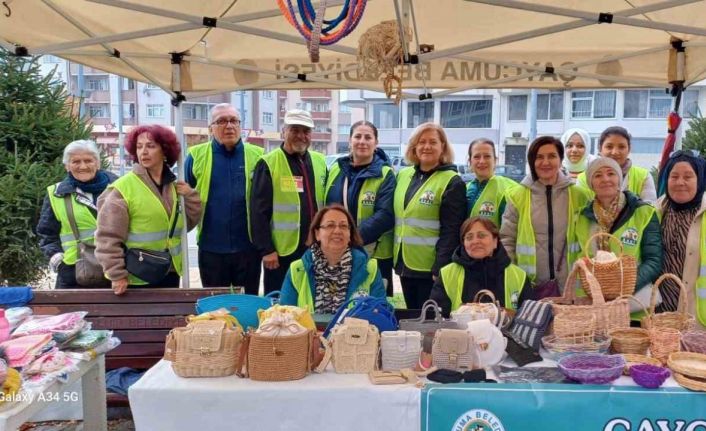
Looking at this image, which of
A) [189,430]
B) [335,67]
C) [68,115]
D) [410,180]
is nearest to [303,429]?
[189,430]

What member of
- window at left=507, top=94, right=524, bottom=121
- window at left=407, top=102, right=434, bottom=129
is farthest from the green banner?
window at left=407, top=102, right=434, bottom=129

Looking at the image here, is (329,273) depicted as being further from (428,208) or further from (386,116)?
(386,116)

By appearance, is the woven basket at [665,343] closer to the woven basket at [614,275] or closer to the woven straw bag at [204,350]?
the woven basket at [614,275]

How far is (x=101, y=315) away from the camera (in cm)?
374

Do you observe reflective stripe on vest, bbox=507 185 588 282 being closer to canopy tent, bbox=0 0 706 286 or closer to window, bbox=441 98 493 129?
canopy tent, bbox=0 0 706 286

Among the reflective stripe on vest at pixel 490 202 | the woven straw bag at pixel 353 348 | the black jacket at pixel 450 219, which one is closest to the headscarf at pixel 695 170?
the reflective stripe on vest at pixel 490 202

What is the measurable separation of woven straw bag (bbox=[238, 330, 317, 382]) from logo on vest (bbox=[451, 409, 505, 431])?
2.32 feet

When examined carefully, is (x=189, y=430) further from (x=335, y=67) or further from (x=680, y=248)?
(x=335, y=67)

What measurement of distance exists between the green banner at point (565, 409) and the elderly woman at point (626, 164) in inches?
95.8

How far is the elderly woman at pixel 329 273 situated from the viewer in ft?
11.3

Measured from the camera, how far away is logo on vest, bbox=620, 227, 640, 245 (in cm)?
350

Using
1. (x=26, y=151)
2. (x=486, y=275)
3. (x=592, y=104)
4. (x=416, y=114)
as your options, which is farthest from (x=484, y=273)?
(x=416, y=114)

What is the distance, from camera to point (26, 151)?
5.73m

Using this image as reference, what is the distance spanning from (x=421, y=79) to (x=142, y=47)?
7.82ft
